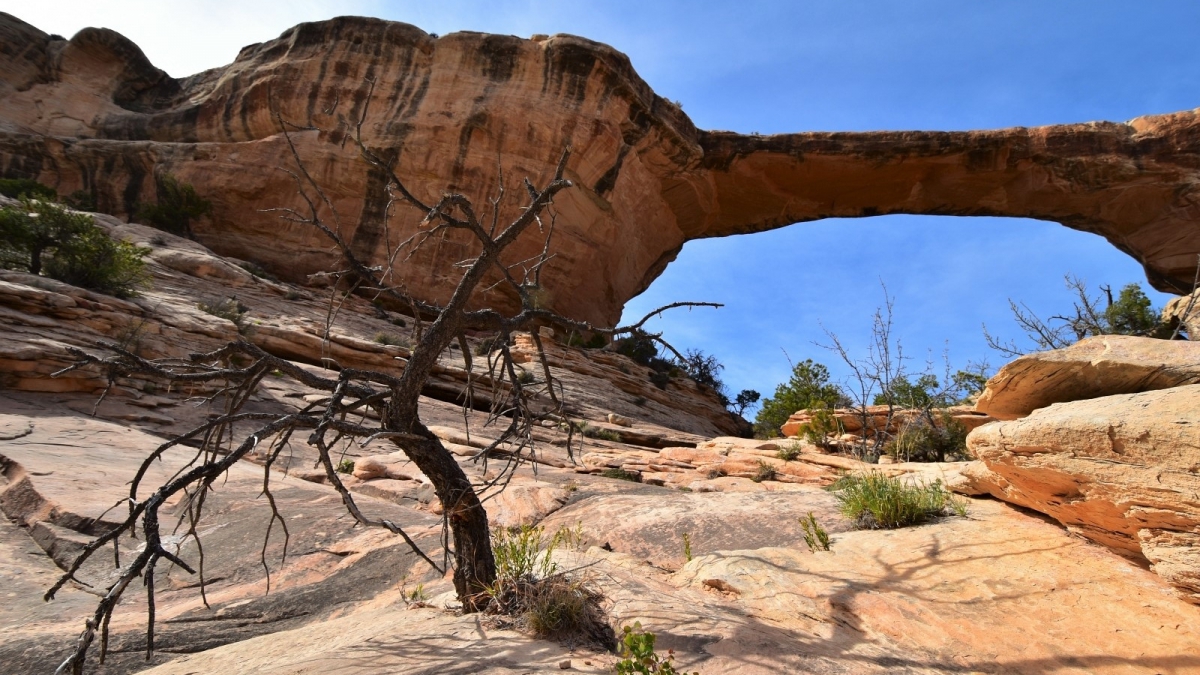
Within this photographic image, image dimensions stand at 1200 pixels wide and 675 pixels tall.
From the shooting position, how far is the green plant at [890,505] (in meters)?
5.80

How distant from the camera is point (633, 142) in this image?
24.8m

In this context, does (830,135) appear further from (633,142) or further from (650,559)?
(650,559)

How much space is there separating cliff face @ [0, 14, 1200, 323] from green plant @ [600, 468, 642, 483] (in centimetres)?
1314

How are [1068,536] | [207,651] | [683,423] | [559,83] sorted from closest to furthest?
[207,651] < [1068,536] < [683,423] < [559,83]

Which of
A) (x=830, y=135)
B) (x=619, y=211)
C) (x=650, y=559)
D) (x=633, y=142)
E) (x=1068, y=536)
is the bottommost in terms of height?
(x=650, y=559)

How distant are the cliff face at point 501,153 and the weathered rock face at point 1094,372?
18.7 meters

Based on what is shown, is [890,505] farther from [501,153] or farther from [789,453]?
[501,153]

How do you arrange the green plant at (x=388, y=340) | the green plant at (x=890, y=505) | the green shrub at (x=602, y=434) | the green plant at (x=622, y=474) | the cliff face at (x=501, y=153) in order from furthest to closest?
the cliff face at (x=501, y=153) < the green plant at (x=388, y=340) < the green shrub at (x=602, y=434) < the green plant at (x=622, y=474) < the green plant at (x=890, y=505)

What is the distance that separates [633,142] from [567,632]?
75.6 ft

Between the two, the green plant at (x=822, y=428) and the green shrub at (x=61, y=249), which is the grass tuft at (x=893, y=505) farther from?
the green shrub at (x=61, y=249)

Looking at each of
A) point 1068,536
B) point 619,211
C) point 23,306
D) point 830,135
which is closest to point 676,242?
point 619,211

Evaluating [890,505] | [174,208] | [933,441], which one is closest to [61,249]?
[174,208]

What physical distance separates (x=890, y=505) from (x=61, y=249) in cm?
1809

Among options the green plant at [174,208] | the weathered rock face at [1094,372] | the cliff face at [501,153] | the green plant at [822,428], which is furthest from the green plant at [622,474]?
the green plant at [174,208]
